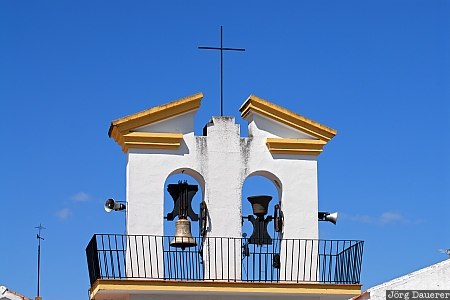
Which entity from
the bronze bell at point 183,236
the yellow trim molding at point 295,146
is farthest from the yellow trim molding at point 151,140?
the yellow trim molding at point 295,146

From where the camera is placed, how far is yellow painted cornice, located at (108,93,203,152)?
2031cm

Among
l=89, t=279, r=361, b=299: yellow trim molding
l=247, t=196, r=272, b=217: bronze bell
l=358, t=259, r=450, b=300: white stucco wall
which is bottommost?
l=89, t=279, r=361, b=299: yellow trim molding

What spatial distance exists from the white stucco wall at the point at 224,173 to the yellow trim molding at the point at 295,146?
103mm

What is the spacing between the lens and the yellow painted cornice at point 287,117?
20781mm

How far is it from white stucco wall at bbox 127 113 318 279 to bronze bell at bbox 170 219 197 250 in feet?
0.95

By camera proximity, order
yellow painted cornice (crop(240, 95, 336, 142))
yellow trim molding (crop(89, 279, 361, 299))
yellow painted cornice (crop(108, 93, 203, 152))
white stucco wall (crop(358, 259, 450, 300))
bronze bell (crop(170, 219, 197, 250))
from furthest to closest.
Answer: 1. white stucco wall (crop(358, 259, 450, 300))
2. yellow painted cornice (crop(240, 95, 336, 142))
3. yellow painted cornice (crop(108, 93, 203, 152))
4. bronze bell (crop(170, 219, 197, 250))
5. yellow trim molding (crop(89, 279, 361, 299))

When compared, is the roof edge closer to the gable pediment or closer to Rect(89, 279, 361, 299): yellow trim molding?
the gable pediment

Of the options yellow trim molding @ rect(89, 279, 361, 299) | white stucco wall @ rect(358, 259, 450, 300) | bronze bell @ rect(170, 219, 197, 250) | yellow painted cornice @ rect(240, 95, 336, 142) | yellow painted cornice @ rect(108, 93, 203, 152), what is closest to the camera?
yellow trim molding @ rect(89, 279, 361, 299)

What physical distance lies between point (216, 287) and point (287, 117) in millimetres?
3475

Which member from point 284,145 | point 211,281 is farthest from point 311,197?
point 211,281

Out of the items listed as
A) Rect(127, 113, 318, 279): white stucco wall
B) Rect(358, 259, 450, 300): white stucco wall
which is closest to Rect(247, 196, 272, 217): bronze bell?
Rect(127, 113, 318, 279): white stucco wall

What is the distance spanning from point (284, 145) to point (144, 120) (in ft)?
8.58

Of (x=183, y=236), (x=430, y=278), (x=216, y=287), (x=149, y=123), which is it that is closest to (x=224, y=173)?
(x=183, y=236)

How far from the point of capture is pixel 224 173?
20.6 meters
